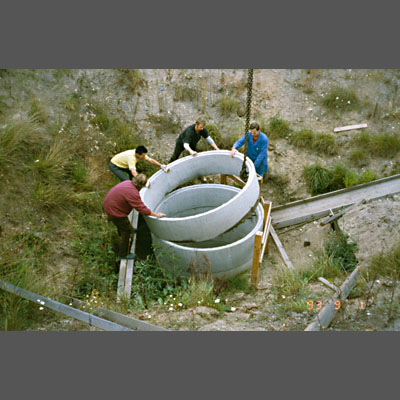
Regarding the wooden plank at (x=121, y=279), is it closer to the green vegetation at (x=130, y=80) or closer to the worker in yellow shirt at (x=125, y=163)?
the worker in yellow shirt at (x=125, y=163)

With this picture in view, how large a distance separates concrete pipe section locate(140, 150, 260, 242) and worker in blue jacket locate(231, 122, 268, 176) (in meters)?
0.25

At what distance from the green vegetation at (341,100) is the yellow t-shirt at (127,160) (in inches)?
205

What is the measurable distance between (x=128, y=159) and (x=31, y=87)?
10.3 ft

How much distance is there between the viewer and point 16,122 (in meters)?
7.12

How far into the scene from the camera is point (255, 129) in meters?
6.50

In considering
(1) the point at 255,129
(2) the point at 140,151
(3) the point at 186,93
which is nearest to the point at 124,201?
(2) the point at 140,151

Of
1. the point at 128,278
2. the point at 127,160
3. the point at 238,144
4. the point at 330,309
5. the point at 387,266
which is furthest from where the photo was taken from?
the point at 238,144

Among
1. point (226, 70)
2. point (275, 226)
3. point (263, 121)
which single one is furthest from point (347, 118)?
point (275, 226)

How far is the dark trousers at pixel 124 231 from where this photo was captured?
5867mm

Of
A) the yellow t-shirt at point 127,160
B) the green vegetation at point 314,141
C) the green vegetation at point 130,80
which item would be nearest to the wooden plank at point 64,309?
the yellow t-shirt at point 127,160

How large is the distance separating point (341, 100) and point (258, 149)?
3.87 metres

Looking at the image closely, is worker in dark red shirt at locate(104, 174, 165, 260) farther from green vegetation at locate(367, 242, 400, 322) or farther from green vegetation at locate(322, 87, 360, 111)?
green vegetation at locate(322, 87, 360, 111)

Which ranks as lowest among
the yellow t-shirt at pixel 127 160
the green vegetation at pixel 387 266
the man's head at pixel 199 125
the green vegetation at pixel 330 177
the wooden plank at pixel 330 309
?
the wooden plank at pixel 330 309

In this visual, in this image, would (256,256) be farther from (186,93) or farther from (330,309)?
(186,93)
